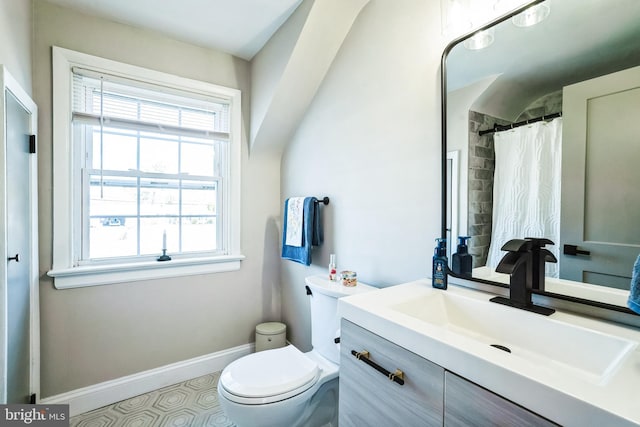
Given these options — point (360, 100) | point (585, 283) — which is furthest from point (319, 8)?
point (585, 283)

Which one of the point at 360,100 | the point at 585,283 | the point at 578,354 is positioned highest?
the point at 360,100

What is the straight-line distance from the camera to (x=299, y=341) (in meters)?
2.16

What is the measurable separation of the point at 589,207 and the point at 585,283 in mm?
225

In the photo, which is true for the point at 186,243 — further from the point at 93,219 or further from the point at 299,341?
the point at 299,341

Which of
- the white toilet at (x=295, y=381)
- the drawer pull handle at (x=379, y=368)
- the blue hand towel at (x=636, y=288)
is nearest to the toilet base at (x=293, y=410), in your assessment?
the white toilet at (x=295, y=381)

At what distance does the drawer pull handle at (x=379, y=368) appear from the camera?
75 centimetres

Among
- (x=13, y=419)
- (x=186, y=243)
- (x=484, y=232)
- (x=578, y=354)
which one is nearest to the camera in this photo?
(x=578, y=354)

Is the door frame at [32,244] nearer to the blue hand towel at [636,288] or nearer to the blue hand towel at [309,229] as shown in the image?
the blue hand towel at [309,229]

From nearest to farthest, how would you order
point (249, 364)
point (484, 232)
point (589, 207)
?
1. point (589, 207)
2. point (484, 232)
3. point (249, 364)

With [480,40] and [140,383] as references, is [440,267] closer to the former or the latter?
[480,40]

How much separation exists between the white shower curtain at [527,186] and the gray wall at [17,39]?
1.99 meters

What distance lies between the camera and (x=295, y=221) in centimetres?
196
